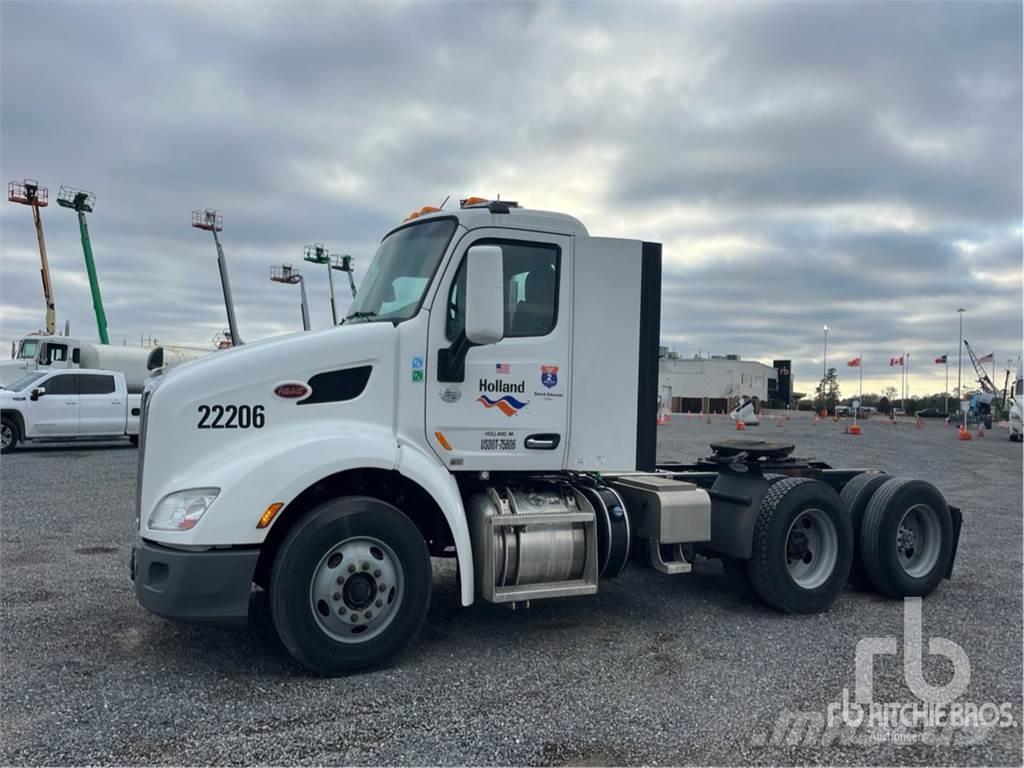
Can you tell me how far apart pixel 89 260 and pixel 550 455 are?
158 ft

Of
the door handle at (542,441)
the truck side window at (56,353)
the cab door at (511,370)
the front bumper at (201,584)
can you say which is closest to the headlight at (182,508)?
the front bumper at (201,584)

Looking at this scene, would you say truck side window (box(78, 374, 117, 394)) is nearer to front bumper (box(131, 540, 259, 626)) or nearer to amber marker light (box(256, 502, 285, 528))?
front bumper (box(131, 540, 259, 626))

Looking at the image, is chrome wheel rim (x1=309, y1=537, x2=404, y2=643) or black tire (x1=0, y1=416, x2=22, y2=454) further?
black tire (x1=0, y1=416, x2=22, y2=454)

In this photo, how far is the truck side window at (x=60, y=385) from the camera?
61.1 ft

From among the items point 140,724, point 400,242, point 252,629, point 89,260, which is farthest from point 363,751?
point 89,260

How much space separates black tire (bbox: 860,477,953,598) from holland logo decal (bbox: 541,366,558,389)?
3381 millimetres

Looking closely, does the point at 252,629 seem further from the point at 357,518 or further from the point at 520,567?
the point at 520,567

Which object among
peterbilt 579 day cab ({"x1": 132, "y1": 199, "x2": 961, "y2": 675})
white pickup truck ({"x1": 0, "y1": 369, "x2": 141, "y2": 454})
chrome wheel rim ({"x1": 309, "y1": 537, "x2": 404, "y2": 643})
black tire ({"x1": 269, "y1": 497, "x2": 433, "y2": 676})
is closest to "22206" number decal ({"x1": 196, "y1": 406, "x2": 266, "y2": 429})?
peterbilt 579 day cab ({"x1": 132, "y1": 199, "x2": 961, "y2": 675})

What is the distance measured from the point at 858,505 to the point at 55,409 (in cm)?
1809

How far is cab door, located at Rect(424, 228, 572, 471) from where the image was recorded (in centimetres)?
548

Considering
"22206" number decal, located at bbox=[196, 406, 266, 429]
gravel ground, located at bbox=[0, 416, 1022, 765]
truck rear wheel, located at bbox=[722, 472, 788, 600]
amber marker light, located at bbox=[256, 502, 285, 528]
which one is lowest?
gravel ground, located at bbox=[0, 416, 1022, 765]

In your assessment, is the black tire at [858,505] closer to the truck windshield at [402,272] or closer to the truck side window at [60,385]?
the truck windshield at [402,272]

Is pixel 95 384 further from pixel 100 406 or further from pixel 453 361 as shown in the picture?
pixel 453 361

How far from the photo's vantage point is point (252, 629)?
586 centimetres
